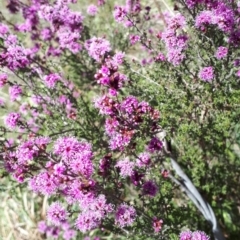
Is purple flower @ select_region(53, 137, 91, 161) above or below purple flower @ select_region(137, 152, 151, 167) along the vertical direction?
above

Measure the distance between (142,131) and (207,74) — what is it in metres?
0.72

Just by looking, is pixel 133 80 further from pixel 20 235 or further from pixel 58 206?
pixel 20 235

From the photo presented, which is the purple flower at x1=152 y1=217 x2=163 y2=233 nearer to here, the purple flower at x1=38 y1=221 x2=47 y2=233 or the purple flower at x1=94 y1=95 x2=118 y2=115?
the purple flower at x1=94 y1=95 x2=118 y2=115

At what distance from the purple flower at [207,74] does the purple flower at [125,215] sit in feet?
3.80

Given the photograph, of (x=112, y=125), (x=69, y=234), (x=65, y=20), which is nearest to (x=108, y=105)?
(x=112, y=125)

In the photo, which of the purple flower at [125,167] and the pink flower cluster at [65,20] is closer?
the purple flower at [125,167]

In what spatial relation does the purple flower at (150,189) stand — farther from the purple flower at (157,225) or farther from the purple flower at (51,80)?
the purple flower at (51,80)

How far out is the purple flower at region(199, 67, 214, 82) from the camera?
3108 millimetres

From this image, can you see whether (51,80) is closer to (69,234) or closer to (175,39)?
(175,39)

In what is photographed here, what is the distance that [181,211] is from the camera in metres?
3.49

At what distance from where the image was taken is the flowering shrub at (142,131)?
2674mm

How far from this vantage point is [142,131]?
9.48 feet

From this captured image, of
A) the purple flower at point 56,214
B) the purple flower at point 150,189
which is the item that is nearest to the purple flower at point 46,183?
the purple flower at point 56,214

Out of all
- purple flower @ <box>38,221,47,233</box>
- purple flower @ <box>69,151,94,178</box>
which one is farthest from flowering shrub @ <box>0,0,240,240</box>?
purple flower @ <box>38,221,47,233</box>
